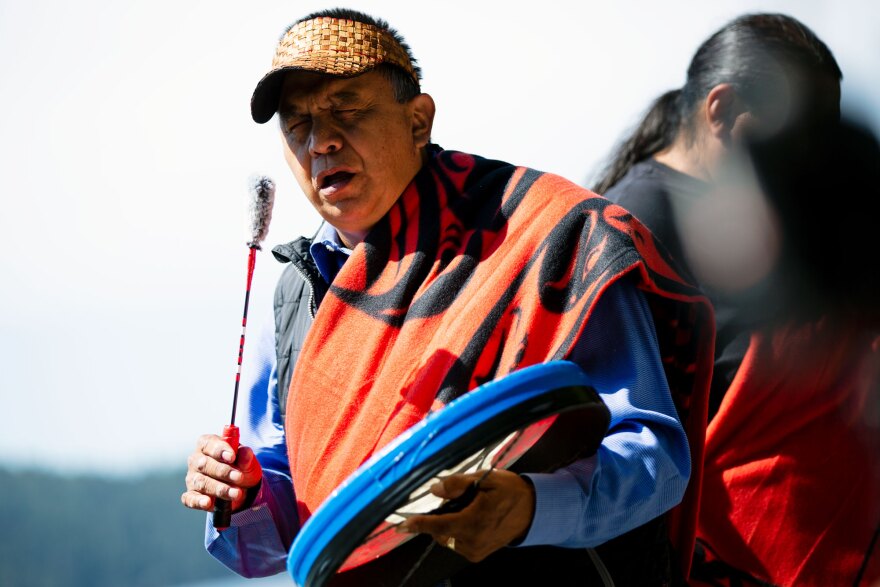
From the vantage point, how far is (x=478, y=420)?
121cm

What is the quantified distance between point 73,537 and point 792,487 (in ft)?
14.9

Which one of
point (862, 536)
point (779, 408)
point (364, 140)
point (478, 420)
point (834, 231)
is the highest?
point (364, 140)

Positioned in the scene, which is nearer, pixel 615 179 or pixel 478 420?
pixel 478 420

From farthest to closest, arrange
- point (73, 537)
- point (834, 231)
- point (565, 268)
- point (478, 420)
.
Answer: point (73, 537), point (834, 231), point (565, 268), point (478, 420)

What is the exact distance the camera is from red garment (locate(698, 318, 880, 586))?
84.0 inches

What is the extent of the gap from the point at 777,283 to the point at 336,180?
1053 millimetres

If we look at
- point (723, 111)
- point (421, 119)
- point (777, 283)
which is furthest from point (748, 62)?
point (421, 119)

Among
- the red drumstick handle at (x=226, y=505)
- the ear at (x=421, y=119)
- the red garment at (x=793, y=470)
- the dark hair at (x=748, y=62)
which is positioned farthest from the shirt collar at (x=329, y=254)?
the dark hair at (x=748, y=62)

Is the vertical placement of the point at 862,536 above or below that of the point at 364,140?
below

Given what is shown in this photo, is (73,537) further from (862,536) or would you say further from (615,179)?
(862,536)

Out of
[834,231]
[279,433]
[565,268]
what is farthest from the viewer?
[834,231]

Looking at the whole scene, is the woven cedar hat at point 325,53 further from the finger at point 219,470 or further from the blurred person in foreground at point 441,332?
the finger at point 219,470

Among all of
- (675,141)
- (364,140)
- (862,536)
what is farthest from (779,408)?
(364,140)

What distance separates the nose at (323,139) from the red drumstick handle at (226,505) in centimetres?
52
